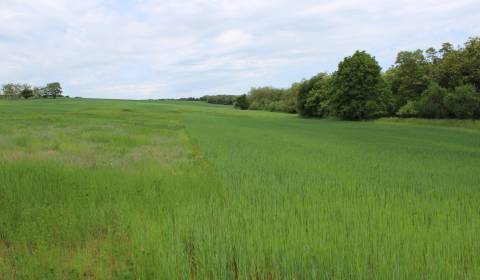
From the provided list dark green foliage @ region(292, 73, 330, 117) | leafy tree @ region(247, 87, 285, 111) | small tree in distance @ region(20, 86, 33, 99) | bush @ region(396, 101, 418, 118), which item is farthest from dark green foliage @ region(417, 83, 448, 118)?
small tree in distance @ region(20, 86, 33, 99)

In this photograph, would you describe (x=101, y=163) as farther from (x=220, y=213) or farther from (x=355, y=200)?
(x=355, y=200)

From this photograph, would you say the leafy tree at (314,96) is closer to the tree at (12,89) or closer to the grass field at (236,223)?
the grass field at (236,223)

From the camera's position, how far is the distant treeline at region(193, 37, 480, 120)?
45.8 m

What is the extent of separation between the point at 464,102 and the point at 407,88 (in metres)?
22.2

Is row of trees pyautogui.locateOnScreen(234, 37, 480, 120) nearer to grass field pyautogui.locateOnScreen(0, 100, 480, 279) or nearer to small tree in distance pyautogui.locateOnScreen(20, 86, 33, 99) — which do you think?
grass field pyautogui.locateOnScreen(0, 100, 480, 279)

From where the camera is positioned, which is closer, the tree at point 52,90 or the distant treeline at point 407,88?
the distant treeline at point 407,88

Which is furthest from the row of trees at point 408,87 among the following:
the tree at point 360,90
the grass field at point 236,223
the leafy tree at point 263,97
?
the leafy tree at point 263,97

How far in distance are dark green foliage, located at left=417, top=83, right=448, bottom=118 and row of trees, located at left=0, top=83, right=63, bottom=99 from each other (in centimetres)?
14436

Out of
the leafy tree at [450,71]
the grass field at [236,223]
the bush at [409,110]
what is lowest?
the grass field at [236,223]

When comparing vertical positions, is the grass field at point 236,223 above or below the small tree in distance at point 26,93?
below

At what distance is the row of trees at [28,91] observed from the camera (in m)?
146

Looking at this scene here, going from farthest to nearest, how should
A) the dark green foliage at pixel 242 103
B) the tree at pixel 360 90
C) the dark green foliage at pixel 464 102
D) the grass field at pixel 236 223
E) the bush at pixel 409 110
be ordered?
the dark green foliage at pixel 242 103
the tree at pixel 360 90
the bush at pixel 409 110
the dark green foliage at pixel 464 102
the grass field at pixel 236 223

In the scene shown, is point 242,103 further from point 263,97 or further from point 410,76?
point 410,76

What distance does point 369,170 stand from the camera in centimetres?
1203
